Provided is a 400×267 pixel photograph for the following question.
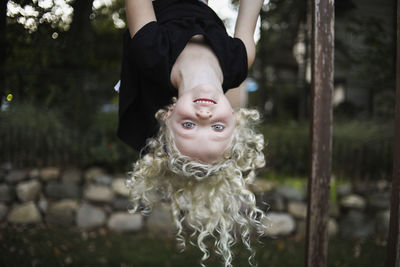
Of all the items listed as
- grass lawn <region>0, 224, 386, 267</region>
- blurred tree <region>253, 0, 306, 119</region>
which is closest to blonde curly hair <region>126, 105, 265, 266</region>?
grass lawn <region>0, 224, 386, 267</region>

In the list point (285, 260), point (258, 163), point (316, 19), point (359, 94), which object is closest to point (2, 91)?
point (258, 163)

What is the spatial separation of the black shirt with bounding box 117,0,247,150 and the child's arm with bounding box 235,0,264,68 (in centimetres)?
7

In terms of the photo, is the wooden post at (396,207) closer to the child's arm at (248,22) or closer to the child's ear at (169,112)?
the child's arm at (248,22)

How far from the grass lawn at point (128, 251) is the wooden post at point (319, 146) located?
1956 millimetres

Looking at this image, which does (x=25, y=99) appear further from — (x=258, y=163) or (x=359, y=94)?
(x=359, y=94)

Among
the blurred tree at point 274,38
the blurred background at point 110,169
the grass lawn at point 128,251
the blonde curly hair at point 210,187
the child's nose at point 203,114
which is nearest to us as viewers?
the child's nose at point 203,114

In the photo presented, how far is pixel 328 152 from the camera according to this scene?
1.96 m

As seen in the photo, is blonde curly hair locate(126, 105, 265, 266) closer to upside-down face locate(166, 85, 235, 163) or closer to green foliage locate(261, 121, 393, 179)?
upside-down face locate(166, 85, 235, 163)

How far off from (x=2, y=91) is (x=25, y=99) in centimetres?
232

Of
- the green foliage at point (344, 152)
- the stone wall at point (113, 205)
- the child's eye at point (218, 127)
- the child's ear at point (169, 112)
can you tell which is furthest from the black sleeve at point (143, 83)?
the green foliage at point (344, 152)

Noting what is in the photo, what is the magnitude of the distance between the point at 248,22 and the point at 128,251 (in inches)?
118

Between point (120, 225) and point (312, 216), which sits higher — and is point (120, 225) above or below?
below

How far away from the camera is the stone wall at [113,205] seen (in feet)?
15.3

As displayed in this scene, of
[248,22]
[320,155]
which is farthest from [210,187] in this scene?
[248,22]
